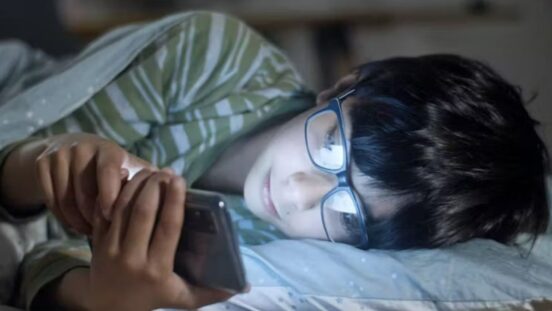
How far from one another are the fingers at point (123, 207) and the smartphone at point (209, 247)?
0.11 feet

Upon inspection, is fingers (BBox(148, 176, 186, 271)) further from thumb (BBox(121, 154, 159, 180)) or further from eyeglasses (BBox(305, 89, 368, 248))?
eyeglasses (BBox(305, 89, 368, 248))

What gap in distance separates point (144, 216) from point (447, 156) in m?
0.24

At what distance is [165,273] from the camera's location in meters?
0.43

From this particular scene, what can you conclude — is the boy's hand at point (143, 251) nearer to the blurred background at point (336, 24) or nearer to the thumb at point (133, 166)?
the thumb at point (133, 166)

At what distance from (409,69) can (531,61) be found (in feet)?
0.91

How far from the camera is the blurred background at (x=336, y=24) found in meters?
0.99

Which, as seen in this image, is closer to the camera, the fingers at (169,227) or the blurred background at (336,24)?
the fingers at (169,227)

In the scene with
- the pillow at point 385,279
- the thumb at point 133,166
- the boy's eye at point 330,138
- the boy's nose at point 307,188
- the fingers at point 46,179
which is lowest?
the pillow at point 385,279

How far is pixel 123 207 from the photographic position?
422 millimetres

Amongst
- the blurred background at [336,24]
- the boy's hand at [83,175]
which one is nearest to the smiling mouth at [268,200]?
the boy's hand at [83,175]

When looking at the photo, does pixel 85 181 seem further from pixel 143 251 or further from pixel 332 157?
pixel 332 157

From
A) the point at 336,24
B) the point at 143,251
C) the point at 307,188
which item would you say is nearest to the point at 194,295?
the point at 143,251

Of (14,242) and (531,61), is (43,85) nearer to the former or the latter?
(14,242)

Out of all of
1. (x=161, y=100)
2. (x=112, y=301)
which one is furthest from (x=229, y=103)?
(x=112, y=301)
